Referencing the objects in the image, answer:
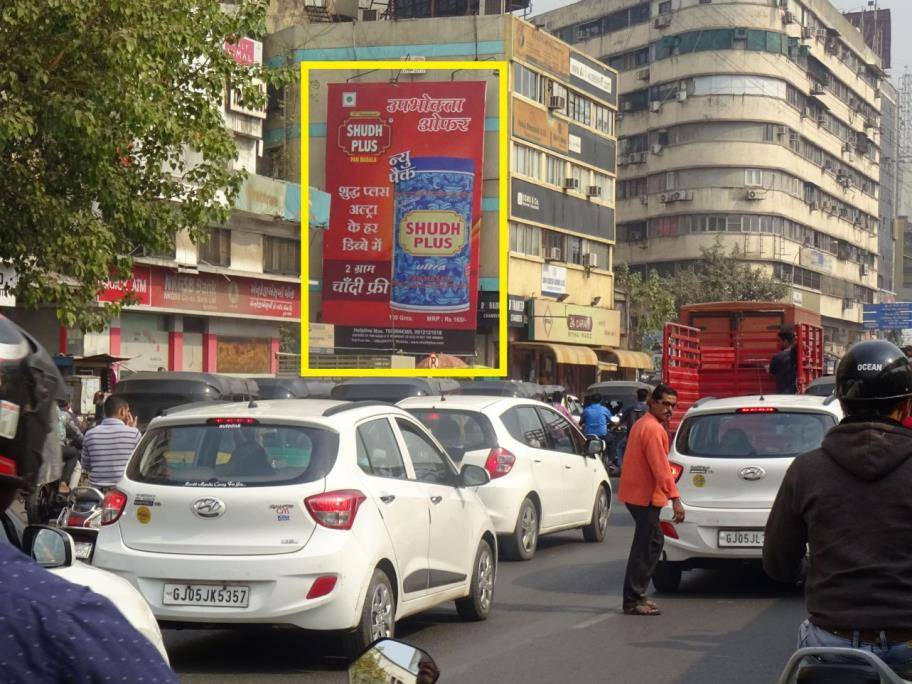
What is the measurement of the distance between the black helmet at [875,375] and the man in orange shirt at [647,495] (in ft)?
20.6

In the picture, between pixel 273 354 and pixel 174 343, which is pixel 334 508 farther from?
pixel 273 354

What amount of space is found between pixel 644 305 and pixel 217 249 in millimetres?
32425

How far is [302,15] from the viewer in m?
61.5

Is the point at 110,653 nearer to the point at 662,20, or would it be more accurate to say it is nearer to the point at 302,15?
the point at 302,15

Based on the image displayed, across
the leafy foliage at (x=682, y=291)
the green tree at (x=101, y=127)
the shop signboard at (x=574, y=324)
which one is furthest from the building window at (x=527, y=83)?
the green tree at (x=101, y=127)

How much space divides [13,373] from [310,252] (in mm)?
48412

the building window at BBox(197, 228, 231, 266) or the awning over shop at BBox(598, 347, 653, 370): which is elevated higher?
the building window at BBox(197, 228, 231, 266)

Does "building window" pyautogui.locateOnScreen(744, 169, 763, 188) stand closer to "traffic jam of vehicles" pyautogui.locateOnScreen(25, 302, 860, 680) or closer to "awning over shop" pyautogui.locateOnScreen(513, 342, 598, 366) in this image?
"awning over shop" pyautogui.locateOnScreen(513, 342, 598, 366)

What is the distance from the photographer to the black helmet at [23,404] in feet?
7.47

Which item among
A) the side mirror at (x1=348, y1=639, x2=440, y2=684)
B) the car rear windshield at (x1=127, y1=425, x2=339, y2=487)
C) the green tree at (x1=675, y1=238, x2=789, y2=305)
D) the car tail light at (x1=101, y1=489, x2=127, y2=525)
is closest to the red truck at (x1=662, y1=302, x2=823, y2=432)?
the car rear windshield at (x1=127, y1=425, x2=339, y2=487)

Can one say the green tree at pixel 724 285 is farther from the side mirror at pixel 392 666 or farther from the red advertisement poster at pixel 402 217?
the side mirror at pixel 392 666

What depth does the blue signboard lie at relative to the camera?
78.7 meters

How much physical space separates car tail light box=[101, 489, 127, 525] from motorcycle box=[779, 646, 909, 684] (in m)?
5.44

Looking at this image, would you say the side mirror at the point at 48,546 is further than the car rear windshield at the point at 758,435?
No
